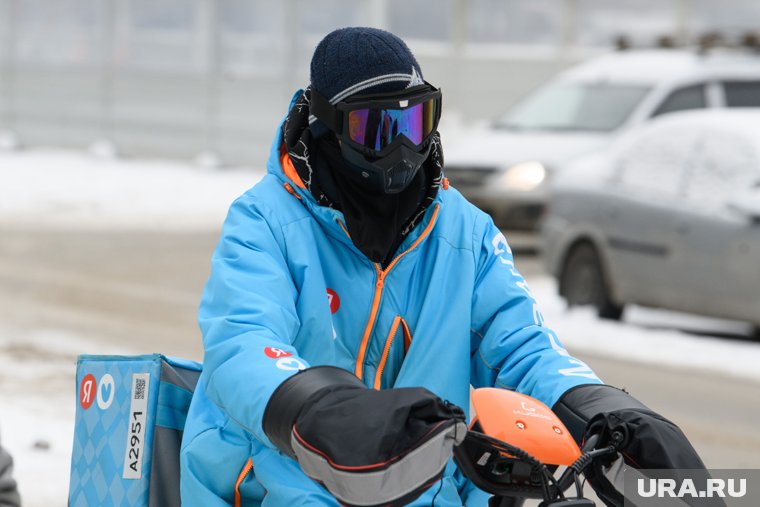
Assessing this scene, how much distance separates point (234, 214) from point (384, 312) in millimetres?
334

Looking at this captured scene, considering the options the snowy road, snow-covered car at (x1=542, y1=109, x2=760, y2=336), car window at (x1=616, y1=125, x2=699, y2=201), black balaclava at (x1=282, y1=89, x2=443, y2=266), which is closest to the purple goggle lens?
black balaclava at (x1=282, y1=89, x2=443, y2=266)

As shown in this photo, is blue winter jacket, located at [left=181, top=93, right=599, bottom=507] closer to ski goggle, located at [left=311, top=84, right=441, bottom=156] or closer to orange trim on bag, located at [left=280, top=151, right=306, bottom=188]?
orange trim on bag, located at [left=280, top=151, right=306, bottom=188]

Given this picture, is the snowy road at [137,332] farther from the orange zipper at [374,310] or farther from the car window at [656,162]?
the orange zipper at [374,310]

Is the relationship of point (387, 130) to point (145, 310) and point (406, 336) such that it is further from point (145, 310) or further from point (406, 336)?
point (145, 310)

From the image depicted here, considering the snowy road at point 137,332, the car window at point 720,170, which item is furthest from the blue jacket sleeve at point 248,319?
the car window at point 720,170

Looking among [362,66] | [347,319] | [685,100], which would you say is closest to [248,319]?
[347,319]

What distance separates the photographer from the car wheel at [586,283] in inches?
485

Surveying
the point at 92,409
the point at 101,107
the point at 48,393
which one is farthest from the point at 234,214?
the point at 101,107

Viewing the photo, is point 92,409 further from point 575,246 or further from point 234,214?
point 575,246

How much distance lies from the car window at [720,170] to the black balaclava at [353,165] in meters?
8.32

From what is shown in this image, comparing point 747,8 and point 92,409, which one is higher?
point 92,409

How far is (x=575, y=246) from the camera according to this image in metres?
12.6

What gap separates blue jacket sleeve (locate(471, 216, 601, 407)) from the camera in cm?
302

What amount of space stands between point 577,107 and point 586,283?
183 inches
